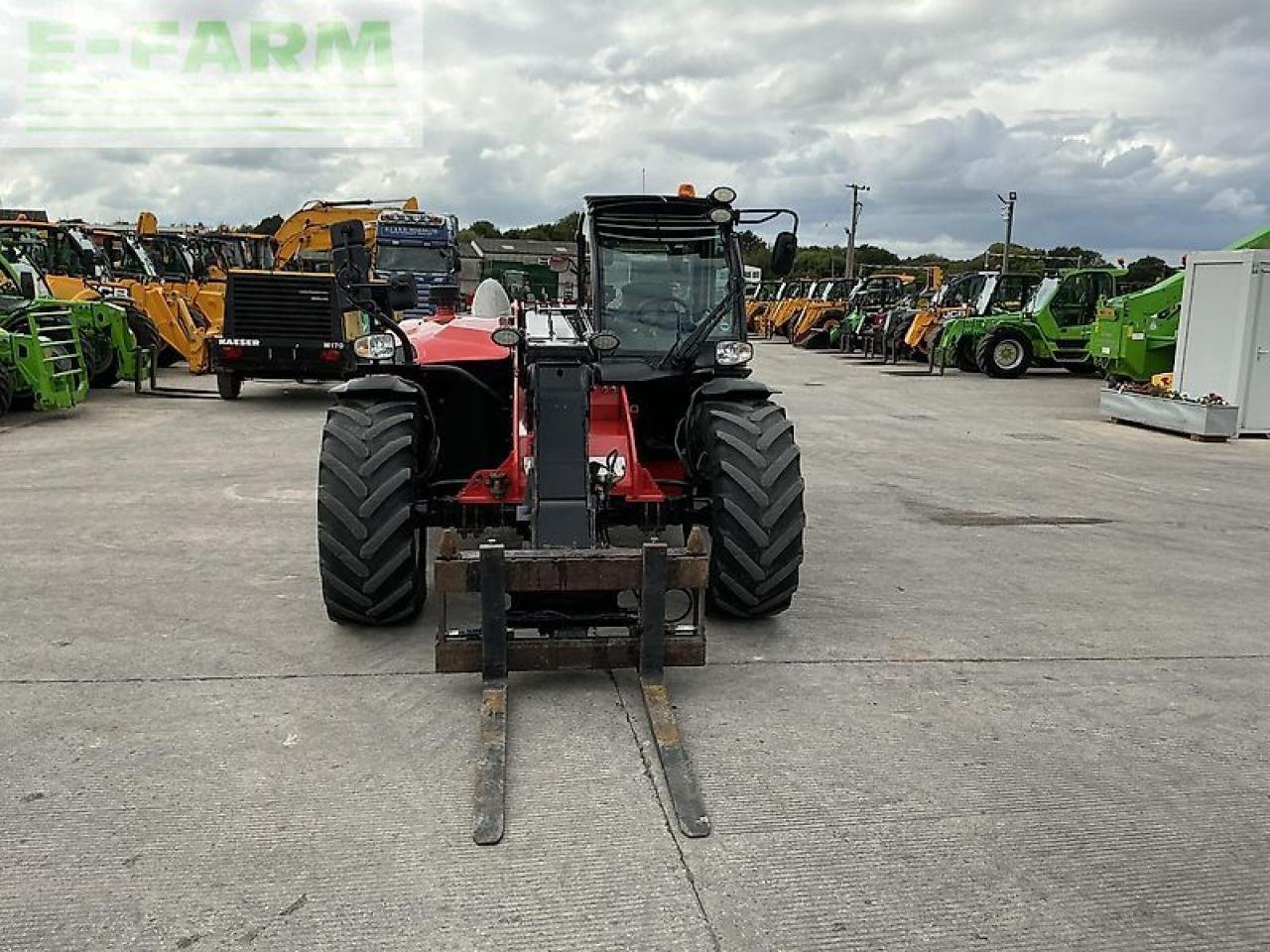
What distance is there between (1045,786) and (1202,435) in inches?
416

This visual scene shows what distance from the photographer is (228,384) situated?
47.0 feet

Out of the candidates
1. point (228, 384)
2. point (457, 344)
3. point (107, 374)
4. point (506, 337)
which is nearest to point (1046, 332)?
point (228, 384)

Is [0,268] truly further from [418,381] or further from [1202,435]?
[1202,435]

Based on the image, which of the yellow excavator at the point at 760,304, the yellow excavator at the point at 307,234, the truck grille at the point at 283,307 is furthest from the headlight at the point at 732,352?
the yellow excavator at the point at 760,304

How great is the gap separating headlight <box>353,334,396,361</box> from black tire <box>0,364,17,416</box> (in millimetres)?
8477

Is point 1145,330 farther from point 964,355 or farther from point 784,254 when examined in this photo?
point 784,254

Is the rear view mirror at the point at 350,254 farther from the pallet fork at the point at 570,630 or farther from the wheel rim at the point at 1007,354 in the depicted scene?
the wheel rim at the point at 1007,354

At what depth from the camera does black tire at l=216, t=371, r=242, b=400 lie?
14156mm

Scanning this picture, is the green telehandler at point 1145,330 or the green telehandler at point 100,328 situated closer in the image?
the green telehandler at point 100,328

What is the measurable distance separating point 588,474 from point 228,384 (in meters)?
11.0

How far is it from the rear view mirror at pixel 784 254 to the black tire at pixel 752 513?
5.05 ft

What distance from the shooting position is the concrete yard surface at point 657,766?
9.53ft

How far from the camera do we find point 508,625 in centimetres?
435

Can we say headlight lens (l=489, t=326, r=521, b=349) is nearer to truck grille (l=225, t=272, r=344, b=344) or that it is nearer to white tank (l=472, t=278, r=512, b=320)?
white tank (l=472, t=278, r=512, b=320)
